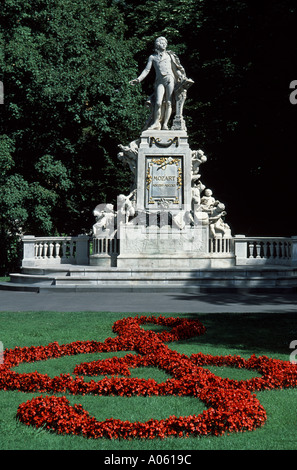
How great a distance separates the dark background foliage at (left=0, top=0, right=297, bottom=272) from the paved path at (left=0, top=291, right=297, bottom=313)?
9772 mm

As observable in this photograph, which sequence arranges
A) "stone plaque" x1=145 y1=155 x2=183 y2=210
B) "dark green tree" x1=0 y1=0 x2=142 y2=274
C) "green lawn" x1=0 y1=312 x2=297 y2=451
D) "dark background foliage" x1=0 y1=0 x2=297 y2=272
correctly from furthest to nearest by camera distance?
"dark background foliage" x1=0 y1=0 x2=297 y2=272 < "dark green tree" x1=0 y1=0 x2=142 y2=274 < "stone plaque" x1=145 y1=155 x2=183 y2=210 < "green lawn" x1=0 y1=312 x2=297 y2=451

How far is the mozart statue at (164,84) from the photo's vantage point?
890 inches

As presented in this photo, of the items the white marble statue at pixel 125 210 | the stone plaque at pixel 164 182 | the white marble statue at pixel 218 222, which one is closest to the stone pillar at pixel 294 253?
the white marble statue at pixel 218 222

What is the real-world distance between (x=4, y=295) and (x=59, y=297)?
68.9 inches

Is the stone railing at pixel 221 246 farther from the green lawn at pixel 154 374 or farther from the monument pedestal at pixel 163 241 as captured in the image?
the green lawn at pixel 154 374

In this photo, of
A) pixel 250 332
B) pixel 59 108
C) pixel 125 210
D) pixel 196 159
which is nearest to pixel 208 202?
pixel 196 159

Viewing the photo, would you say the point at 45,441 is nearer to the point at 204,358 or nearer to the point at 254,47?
the point at 204,358

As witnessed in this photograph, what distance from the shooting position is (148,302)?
51.9ft

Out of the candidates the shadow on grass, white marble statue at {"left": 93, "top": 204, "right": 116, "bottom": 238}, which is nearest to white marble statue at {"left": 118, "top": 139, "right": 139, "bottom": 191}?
white marble statue at {"left": 93, "top": 204, "right": 116, "bottom": 238}

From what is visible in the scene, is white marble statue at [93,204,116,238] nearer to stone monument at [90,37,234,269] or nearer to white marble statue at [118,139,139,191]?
stone monument at [90,37,234,269]

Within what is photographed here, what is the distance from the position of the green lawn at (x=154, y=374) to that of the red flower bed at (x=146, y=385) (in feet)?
0.34

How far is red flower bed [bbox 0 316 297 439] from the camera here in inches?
229
